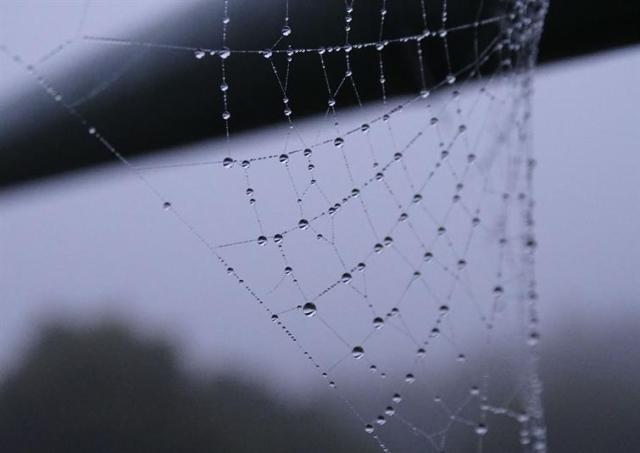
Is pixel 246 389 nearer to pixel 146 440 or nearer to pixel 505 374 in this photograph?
pixel 146 440

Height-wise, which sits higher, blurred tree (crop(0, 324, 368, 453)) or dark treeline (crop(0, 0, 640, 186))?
dark treeline (crop(0, 0, 640, 186))

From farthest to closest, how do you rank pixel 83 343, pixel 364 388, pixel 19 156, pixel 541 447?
pixel 83 343, pixel 364 388, pixel 541 447, pixel 19 156

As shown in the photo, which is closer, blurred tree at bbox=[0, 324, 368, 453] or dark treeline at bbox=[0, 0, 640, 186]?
dark treeline at bbox=[0, 0, 640, 186]

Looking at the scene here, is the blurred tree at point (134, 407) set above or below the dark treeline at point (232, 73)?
below

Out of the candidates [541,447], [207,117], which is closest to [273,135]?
[207,117]

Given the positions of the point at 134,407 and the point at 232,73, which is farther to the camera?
the point at 134,407

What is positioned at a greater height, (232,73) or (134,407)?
(232,73)

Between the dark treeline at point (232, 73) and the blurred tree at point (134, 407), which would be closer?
the dark treeline at point (232, 73)

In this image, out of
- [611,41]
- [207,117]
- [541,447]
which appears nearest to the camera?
[207,117]
